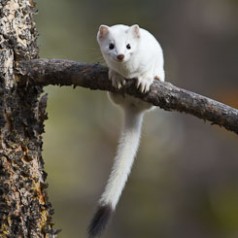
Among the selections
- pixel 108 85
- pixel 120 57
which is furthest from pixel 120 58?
pixel 108 85

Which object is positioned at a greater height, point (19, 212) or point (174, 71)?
point (174, 71)

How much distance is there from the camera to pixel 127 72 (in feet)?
13.8

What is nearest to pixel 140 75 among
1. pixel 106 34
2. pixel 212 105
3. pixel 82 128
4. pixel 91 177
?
pixel 106 34

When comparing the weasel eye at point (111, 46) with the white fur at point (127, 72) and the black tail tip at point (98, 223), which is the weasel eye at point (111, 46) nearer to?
the white fur at point (127, 72)

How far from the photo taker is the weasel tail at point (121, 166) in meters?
3.96

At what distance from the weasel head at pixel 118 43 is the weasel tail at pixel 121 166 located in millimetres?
371

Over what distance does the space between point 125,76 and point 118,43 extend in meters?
0.19

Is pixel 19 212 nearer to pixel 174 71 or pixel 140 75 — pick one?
pixel 140 75

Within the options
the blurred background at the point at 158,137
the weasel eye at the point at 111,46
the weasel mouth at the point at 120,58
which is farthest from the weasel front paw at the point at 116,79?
the blurred background at the point at 158,137

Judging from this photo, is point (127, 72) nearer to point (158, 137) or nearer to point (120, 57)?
point (120, 57)

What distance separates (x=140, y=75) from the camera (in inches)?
161

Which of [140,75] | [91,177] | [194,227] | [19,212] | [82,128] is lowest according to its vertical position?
[19,212]

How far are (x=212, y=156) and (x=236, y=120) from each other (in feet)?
22.6

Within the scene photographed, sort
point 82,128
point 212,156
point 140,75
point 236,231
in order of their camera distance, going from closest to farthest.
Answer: point 140,75
point 212,156
point 236,231
point 82,128
